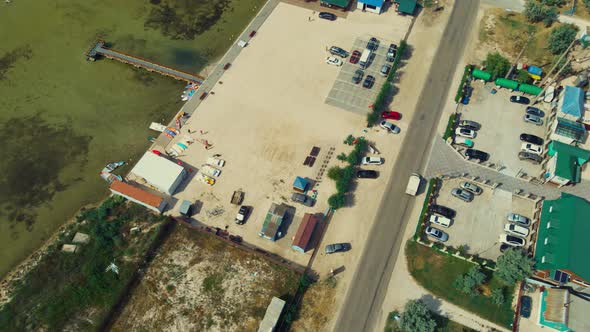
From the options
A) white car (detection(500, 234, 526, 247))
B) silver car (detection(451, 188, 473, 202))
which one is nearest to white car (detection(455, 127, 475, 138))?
silver car (detection(451, 188, 473, 202))

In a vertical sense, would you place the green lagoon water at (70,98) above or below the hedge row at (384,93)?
below

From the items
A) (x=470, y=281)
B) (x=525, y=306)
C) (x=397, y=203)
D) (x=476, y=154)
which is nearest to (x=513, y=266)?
(x=470, y=281)

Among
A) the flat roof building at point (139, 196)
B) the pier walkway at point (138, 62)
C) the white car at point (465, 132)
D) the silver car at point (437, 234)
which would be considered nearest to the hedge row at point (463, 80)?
the white car at point (465, 132)

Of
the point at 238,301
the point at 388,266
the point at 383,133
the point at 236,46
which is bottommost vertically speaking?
Answer: the point at 238,301

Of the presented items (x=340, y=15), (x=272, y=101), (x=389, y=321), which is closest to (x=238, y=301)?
(x=389, y=321)

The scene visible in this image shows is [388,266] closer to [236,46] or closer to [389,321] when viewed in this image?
[389,321]

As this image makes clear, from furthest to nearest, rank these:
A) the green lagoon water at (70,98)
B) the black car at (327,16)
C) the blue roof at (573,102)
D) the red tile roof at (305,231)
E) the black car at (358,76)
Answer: the black car at (327,16)
the black car at (358,76)
the blue roof at (573,102)
the green lagoon water at (70,98)
the red tile roof at (305,231)

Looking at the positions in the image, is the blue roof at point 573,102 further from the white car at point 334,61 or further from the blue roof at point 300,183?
the blue roof at point 300,183
